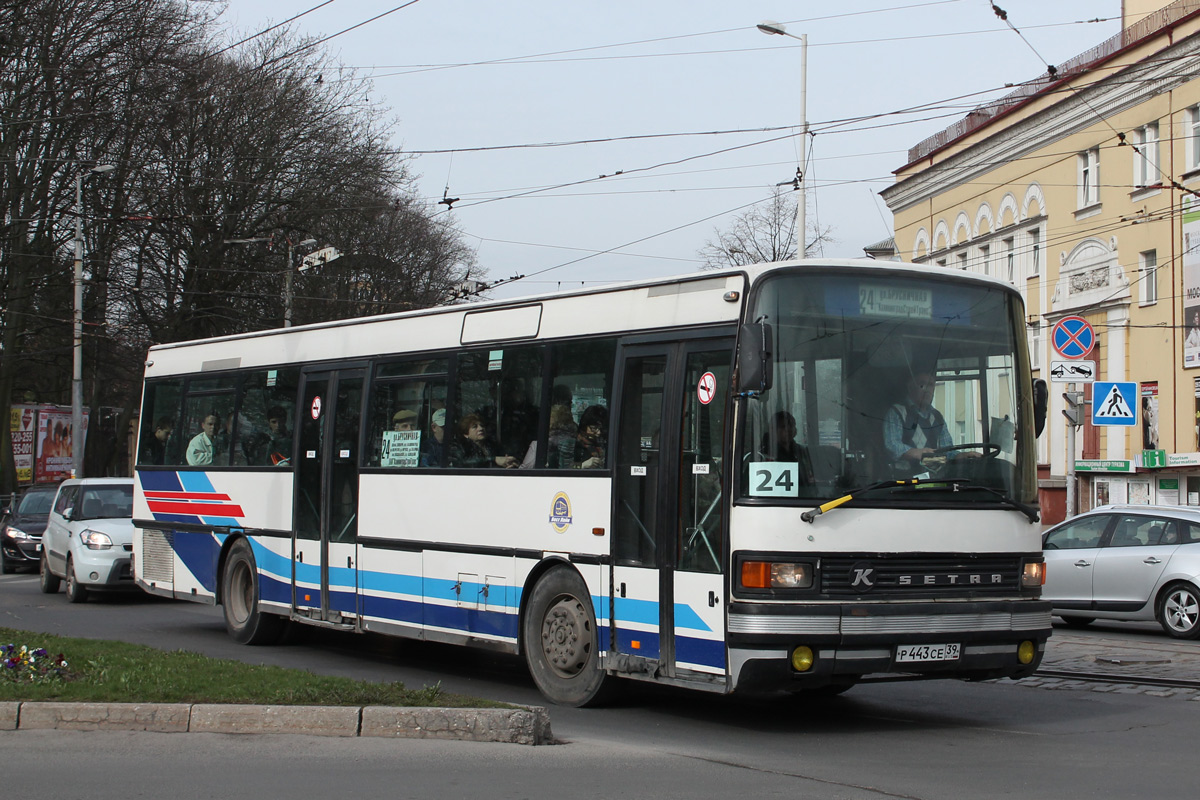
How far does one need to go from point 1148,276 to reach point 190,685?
30.7 meters

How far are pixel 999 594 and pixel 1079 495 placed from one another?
97.4 feet

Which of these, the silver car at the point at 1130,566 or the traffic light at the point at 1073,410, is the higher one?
the traffic light at the point at 1073,410

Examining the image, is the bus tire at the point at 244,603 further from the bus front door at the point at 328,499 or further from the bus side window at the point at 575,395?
the bus side window at the point at 575,395

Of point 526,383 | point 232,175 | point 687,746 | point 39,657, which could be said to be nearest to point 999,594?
point 687,746

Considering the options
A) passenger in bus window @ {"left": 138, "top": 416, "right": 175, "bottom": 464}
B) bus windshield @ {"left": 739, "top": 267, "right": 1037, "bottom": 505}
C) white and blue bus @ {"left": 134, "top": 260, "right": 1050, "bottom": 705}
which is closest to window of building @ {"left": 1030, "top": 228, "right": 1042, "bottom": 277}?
passenger in bus window @ {"left": 138, "top": 416, "right": 175, "bottom": 464}

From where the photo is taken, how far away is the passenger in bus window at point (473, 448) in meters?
11.1

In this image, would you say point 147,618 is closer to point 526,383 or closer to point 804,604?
point 526,383

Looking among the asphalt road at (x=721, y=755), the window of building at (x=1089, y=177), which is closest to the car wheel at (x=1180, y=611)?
the asphalt road at (x=721, y=755)

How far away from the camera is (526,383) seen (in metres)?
10.9

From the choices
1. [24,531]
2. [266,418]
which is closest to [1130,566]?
[266,418]

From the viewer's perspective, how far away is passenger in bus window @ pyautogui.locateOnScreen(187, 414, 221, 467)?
1535 centimetres

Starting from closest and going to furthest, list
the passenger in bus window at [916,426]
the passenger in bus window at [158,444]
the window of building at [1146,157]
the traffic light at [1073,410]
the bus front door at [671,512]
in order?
the passenger in bus window at [916,426]
the bus front door at [671,512]
the passenger in bus window at [158,444]
the traffic light at [1073,410]
the window of building at [1146,157]

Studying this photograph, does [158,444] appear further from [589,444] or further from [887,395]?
[887,395]

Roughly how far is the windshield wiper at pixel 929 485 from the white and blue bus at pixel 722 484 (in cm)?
1
